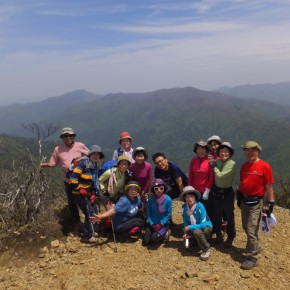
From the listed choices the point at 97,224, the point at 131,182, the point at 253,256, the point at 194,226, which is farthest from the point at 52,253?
the point at 253,256

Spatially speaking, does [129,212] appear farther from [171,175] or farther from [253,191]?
[253,191]

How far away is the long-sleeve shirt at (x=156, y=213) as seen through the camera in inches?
291

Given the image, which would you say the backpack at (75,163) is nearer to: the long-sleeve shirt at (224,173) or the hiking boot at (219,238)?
the long-sleeve shirt at (224,173)

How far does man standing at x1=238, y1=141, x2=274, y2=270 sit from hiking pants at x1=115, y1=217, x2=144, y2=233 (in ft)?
8.48

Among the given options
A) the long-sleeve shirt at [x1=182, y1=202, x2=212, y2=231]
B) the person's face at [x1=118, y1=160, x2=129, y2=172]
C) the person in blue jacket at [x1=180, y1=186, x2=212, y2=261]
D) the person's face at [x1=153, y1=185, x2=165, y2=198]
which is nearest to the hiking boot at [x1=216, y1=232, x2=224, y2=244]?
the person in blue jacket at [x1=180, y1=186, x2=212, y2=261]

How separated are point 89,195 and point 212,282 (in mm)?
3511

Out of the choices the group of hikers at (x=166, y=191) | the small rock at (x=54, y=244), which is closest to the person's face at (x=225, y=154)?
the group of hikers at (x=166, y=191)

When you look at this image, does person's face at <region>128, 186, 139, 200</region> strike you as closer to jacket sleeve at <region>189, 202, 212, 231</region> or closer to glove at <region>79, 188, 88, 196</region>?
glove at <region>79, 188, 88, 196</region>

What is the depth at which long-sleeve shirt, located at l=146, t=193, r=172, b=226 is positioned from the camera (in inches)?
291

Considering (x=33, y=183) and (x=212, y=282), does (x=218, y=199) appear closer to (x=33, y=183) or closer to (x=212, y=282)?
(x=212, y=282)

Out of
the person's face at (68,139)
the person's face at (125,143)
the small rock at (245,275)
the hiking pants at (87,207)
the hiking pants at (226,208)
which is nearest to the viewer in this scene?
the small rock at (245,275)

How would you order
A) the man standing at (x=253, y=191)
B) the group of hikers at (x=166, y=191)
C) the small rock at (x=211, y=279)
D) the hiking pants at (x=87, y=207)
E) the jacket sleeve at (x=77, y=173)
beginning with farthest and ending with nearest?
the hiking pants at (x=87, y=207) → the jacket sleeve at (x=77, y=173) → the group of hikers at (x=166, y=191) → the man standing at (x=253, y=191) → the small rock at (x=211, y=279)

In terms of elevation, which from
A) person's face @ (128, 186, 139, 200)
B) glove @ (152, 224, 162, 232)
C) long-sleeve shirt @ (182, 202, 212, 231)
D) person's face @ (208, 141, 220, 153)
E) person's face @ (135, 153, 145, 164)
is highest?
person's face @ (208, 141, 220, 153)

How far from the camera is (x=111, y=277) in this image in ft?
20.1
